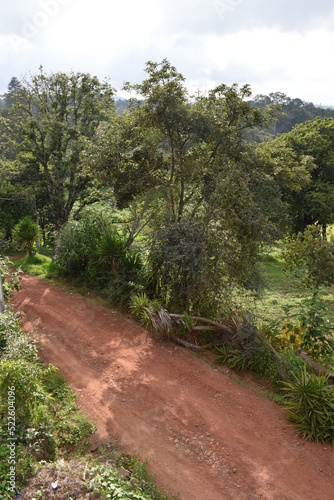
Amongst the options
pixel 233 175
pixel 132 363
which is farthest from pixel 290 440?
pixel 233 175

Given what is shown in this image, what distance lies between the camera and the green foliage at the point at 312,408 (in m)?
5.65

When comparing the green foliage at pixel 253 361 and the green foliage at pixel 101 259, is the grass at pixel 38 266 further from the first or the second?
the green foliage at pixel 253 361

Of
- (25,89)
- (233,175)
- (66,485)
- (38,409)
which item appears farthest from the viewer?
(25,89)

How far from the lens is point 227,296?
8102 mm

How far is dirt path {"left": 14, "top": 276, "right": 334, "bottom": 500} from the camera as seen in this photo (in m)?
4.85

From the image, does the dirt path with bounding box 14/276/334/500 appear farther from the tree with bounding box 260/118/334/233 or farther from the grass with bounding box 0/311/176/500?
the tree with bounding box 260/118/334/233

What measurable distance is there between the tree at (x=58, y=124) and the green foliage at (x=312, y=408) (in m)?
11.6

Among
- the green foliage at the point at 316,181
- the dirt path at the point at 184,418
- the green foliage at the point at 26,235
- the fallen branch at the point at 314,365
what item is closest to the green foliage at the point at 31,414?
the dirt path at the point at 184,418

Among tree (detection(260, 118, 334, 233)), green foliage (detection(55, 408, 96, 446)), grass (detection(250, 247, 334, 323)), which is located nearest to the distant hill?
tree (detection(260, 118, 334, 233))

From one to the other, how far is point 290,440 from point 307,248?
3841 millimetres

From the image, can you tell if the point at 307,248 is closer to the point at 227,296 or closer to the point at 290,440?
the point at 227,296

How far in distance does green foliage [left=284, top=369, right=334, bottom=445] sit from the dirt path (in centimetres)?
18

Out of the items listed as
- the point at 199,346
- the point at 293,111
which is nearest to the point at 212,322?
the point at 199,346

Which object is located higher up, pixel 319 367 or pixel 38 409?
pixel 319 367
